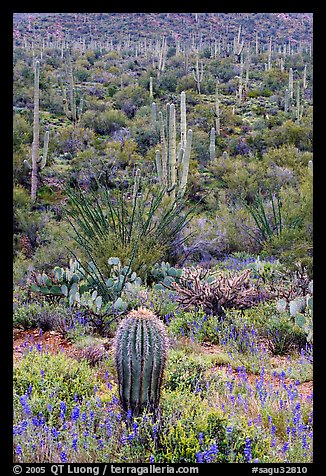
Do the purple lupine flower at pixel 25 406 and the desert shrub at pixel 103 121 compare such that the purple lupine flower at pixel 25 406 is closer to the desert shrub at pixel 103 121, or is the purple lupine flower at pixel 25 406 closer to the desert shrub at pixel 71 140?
the desert shrub at pixel 71 140

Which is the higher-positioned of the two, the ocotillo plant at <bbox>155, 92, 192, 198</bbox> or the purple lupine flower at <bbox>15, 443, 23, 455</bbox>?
the ocotillo plant at <bbox>155, 92, 192, 198</bbox>

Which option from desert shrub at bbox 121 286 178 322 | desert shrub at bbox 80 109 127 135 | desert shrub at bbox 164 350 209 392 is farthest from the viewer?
desert shrub at bbox 80 109 127 135

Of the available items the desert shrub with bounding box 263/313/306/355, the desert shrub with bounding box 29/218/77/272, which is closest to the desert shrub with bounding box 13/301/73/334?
the desert shrub with bounding box 263/313/306/355

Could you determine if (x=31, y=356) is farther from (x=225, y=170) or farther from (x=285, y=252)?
(x=225, y=170)

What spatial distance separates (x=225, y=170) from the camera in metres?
15.4

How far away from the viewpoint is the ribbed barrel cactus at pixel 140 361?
345cm

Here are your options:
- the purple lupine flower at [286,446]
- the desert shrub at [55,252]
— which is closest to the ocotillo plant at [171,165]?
the desert shrub at [55,252]

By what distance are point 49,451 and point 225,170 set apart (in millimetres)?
12673

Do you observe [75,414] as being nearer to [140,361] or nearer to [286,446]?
[140,361]

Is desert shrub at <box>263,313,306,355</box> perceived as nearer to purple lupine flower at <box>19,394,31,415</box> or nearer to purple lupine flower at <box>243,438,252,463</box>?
purple lupine flower at <box>243,438,252,463</box>

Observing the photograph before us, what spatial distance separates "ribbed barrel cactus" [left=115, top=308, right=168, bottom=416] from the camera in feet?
11.3

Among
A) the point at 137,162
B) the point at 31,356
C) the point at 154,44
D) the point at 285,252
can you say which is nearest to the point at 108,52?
the point at 154,44

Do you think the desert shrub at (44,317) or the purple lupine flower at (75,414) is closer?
the purple lupine flower at (75,414)

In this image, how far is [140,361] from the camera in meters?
3.44
